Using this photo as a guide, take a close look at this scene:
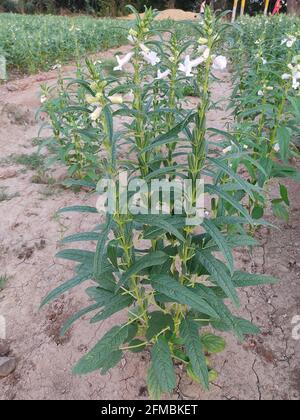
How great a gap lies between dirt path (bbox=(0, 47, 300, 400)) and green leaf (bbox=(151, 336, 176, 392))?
0.45 metres

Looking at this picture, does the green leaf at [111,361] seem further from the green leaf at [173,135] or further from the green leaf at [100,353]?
the green leaf at [173,135]

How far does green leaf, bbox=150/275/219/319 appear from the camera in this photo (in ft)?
4.66

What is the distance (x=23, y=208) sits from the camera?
3.59 metres

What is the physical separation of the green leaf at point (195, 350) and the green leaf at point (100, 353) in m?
0.30

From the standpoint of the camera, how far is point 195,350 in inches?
61.9

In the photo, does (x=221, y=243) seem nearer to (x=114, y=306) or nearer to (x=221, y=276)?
(x=221, y=276)

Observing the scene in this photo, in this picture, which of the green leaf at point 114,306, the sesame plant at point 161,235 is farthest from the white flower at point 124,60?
the green leaf at point 114,306

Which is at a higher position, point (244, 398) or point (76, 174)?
point (76, 174)

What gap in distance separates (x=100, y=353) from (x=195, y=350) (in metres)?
0.44

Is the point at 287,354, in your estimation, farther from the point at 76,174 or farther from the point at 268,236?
the point at 76,174

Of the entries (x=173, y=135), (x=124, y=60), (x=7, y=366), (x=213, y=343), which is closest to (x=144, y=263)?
(x=173, y=135)
